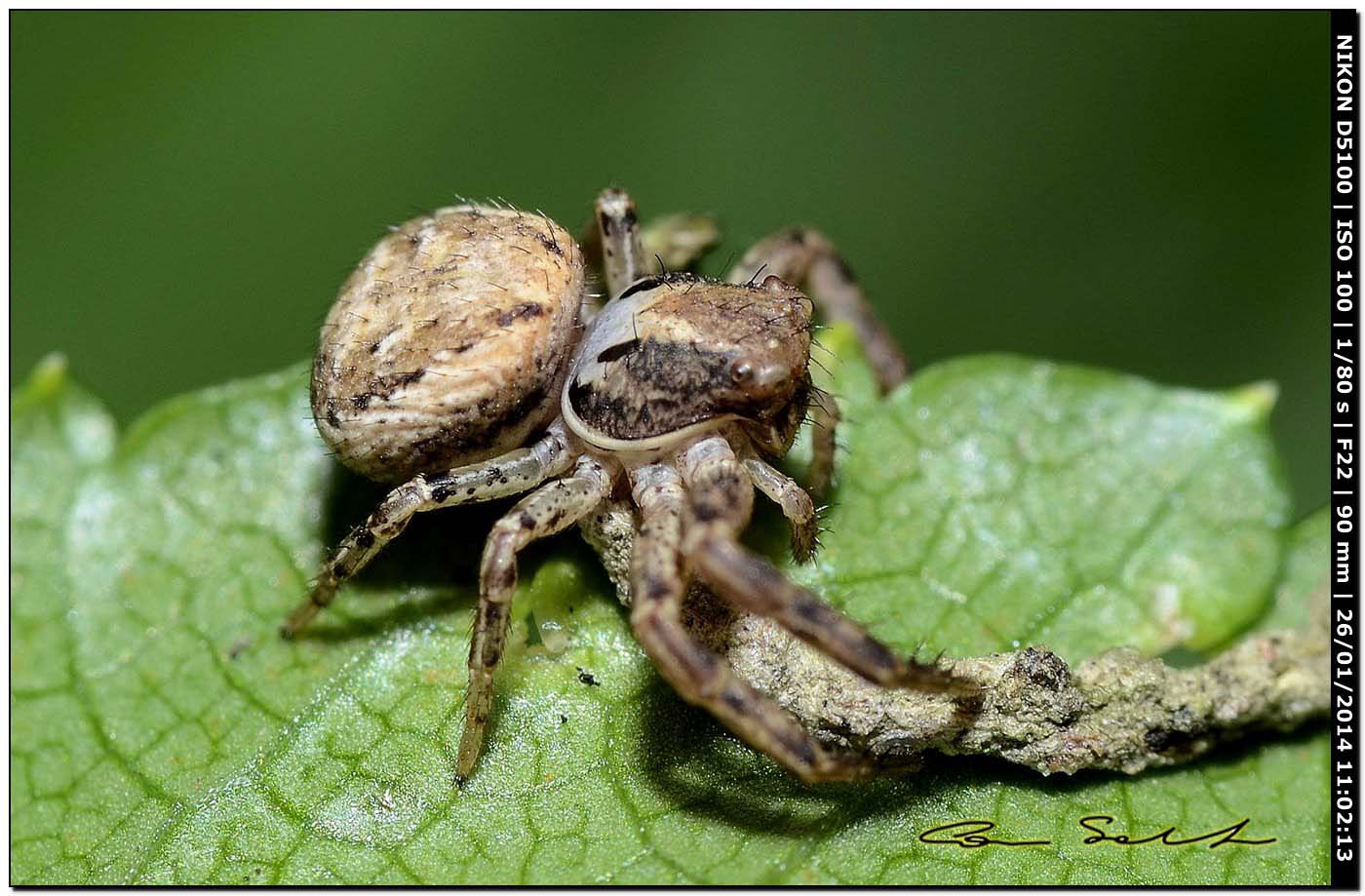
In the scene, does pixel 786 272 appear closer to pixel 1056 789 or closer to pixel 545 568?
pixel 545 568

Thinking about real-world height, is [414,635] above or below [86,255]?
below

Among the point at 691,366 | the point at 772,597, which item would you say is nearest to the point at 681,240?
the point at 691,366

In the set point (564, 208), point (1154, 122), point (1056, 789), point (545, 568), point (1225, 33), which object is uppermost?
point (1225, 33)

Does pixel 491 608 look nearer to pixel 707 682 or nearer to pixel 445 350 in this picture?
pixel 707 682

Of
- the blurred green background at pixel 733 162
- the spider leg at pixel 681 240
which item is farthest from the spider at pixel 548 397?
the blurred green background at pixel 733 162

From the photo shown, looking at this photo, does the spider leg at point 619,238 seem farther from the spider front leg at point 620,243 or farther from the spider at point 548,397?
the spider at point 548,397

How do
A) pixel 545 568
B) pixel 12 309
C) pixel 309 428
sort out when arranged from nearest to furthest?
pixel 545 568
pixel 309 428
pixel 12 309

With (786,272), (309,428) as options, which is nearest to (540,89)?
(786,272)
